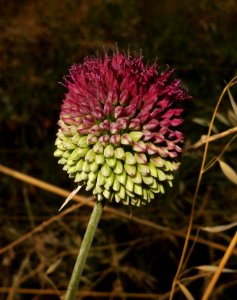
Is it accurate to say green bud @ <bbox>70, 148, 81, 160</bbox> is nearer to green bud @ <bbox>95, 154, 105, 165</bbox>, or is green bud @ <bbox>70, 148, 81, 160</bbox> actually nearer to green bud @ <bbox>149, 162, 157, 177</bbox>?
green bud @ <bbox>95, 154, 105, 165</bbox>

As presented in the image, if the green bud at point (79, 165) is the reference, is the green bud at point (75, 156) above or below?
above

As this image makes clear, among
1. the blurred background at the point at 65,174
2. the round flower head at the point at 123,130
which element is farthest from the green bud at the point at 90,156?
the blurred background at the point at 65,174

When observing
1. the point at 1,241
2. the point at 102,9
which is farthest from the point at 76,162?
the point at 102,9

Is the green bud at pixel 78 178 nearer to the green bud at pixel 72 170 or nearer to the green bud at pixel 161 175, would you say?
the green bud at pixel 72 170

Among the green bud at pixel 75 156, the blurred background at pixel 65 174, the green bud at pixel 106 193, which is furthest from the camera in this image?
the blurred background at pixel 65 174

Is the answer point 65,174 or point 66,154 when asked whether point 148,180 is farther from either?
point 65,174

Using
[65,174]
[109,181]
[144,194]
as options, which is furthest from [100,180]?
[65,174]
